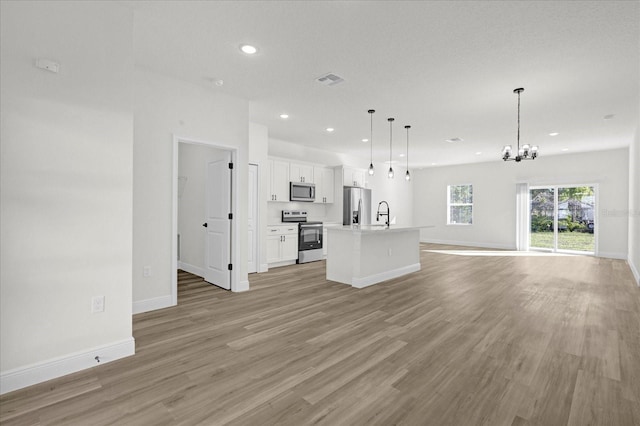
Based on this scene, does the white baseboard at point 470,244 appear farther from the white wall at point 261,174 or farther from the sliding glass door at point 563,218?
the white wall at point 261,174

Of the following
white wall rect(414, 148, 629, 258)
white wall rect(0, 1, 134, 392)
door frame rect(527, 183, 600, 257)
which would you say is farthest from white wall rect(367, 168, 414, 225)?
white wall rect(0, 1, 134, 392)

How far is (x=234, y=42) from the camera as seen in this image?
9.77 feet

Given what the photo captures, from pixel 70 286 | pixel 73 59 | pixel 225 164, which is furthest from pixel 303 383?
pixel 225 164

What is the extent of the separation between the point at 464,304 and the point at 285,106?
3.92 meters

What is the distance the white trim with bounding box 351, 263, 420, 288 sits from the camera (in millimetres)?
4723

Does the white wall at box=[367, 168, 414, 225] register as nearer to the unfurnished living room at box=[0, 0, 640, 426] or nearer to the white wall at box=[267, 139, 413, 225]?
the white wall at box=[267, 139, 413, 225]

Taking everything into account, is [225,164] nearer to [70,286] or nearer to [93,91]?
[93,91]

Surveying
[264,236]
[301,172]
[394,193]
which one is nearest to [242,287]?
[264,236]

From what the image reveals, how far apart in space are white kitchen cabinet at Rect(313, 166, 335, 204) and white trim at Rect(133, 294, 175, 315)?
4409mm

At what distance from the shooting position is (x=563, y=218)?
8.49 m

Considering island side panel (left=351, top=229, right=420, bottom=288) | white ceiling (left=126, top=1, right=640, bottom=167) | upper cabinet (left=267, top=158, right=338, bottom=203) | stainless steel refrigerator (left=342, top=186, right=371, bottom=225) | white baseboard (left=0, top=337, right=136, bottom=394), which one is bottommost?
white baseboard (left=0, top=337, right=136, bottom=394)

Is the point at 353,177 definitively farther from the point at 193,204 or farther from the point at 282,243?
the point at 193,204

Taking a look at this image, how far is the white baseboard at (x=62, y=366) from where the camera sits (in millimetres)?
2025

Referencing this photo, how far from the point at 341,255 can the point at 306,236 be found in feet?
6.66
